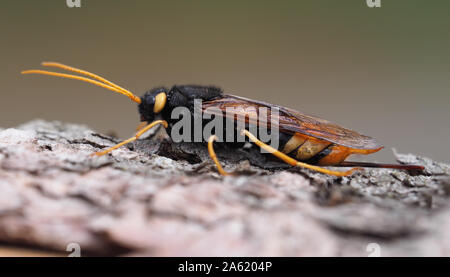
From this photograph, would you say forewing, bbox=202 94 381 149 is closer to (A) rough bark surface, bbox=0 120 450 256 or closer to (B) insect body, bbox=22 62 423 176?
(B) insect body, bbox=22 62 423 176

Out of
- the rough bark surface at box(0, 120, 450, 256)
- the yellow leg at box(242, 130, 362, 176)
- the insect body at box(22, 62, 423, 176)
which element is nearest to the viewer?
the rough bark surface at box(0, 120, 450, 256)

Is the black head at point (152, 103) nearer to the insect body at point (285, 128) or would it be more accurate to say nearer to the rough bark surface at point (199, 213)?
the insect body at point (285, 128)

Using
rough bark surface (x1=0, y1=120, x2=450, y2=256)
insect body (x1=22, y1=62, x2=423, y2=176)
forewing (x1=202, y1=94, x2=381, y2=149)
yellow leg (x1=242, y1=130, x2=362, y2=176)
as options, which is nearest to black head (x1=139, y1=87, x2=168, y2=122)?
insect body (x1=22, y1=62, x2=423, y2=176)

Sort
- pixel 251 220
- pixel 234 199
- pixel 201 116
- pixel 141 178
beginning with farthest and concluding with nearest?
pixel 201 116
pixel 141 178
pixel 234 199
pixel 251 220

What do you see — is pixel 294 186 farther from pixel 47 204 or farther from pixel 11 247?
pixel 11 247
